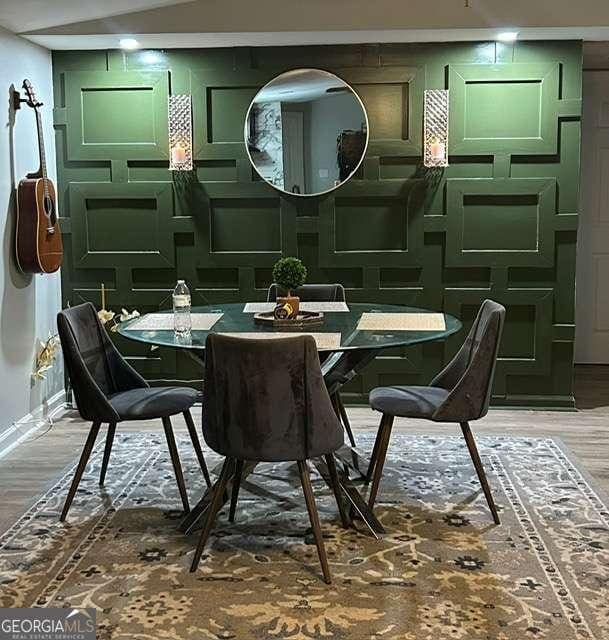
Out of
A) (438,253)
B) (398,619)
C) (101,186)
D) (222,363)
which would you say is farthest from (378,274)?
(398,619)

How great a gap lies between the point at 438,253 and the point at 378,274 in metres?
0.37

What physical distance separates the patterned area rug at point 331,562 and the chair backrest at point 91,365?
43 cm

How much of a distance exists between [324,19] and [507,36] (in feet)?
3.36

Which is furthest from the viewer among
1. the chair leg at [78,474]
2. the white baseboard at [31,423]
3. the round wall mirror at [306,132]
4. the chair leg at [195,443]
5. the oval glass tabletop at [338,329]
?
the round wall mirror at [306,132]

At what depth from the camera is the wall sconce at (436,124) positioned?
15.3 feet

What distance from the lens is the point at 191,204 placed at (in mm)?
4867

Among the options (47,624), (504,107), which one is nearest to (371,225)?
(504,107)

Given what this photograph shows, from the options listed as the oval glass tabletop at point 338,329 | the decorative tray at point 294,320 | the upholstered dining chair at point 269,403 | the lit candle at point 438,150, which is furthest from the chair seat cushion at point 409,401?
the lit candle at point 438,150

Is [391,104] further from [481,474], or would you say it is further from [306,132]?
[481,474]

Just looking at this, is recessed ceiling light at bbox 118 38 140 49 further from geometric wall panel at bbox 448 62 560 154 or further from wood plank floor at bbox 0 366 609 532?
wood plank floor at bbox 0 366 609 532

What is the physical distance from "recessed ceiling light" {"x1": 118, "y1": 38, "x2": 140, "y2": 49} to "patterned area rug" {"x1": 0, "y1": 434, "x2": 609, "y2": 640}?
2.38 meters

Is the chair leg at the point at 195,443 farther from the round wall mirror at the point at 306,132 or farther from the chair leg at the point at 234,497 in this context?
the round wall mirror at the point at 306,132

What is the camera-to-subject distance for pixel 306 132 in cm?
477

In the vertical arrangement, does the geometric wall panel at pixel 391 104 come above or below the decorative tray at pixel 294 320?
above
